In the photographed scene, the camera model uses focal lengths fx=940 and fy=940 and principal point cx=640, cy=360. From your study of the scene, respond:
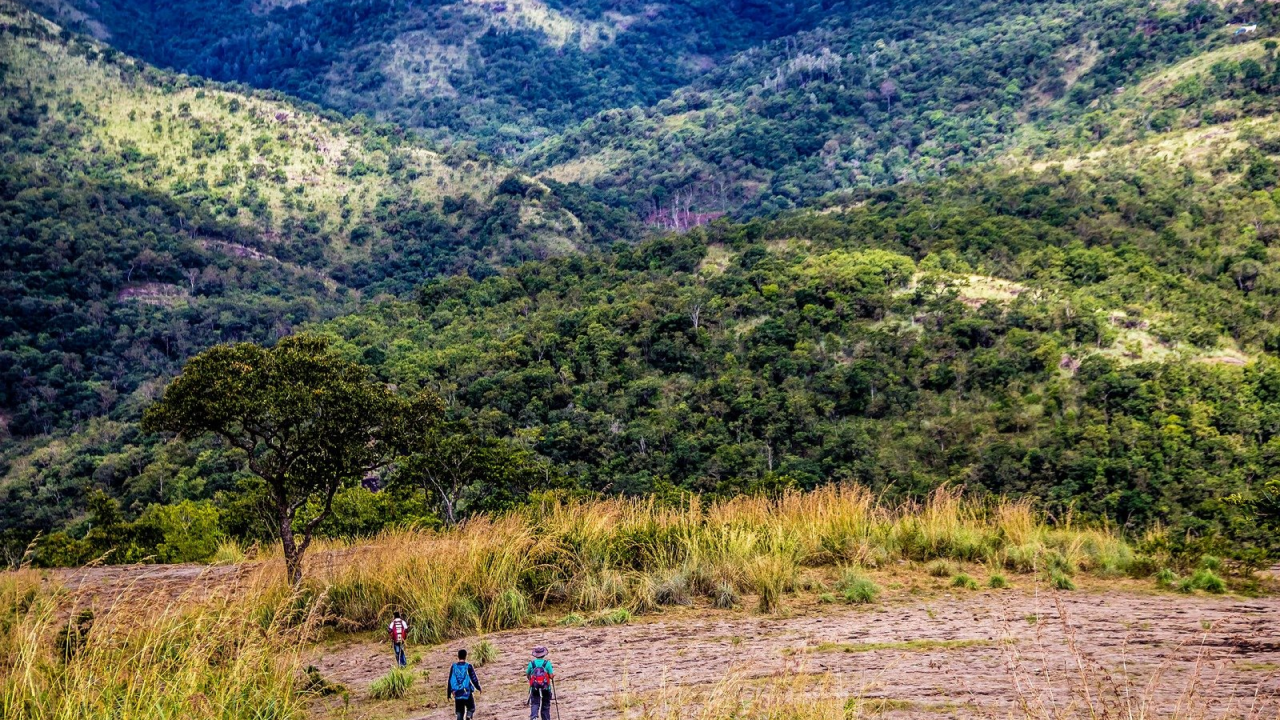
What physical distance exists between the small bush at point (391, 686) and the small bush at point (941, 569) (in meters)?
6.01

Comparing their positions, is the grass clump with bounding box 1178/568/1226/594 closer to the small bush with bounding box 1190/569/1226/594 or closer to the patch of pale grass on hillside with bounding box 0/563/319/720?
the small bush with bounding box 1190/569/1226/594

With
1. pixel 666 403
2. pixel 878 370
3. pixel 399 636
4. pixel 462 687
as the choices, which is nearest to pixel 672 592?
pixel 399 636

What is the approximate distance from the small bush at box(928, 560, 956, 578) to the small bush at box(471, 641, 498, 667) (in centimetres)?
515

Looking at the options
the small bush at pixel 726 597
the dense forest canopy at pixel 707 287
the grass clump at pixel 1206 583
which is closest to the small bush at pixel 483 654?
the small bush at pixel 726 597

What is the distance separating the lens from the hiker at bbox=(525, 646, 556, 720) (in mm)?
6090

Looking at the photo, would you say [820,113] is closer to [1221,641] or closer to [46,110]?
[46,110]

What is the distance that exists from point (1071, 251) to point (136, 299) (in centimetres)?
7550

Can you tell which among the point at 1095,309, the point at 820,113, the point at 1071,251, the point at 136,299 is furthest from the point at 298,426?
the point at 820,113

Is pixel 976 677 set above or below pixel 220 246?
below

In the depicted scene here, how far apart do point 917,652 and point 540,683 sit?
3.05 m

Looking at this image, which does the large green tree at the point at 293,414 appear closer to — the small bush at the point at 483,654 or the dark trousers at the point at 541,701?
the small bush at the point at 483,654

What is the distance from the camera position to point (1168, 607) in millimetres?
8727

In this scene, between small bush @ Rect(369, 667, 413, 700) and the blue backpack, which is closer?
the blue backpack

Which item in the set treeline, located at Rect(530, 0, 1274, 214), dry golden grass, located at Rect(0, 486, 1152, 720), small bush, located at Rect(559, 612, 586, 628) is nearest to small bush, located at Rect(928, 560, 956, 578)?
dry golden grass, located at Rect(0, 486, 1152, 720)
